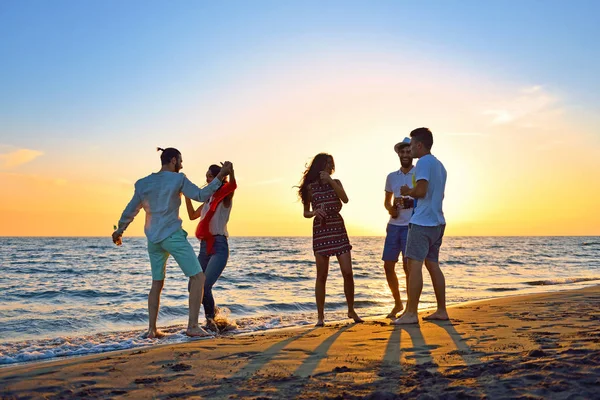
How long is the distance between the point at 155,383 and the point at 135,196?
2.75 m

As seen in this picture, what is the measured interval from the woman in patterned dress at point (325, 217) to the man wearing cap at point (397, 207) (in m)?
0.74

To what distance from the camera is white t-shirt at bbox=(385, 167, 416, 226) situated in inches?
260

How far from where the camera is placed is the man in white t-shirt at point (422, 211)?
220 inches

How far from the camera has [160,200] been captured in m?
5.62

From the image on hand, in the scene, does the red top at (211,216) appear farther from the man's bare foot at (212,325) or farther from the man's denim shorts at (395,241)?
the man's denim shorts at (395,241)

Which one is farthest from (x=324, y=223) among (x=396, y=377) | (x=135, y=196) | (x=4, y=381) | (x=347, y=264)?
(x=4, y=381)

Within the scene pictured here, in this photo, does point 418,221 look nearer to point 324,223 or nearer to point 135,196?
point 324,223

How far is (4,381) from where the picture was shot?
138 inches

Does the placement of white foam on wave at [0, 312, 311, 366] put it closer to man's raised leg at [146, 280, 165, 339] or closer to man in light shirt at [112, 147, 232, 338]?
man's raised leg at [146, 280, 165, 339]

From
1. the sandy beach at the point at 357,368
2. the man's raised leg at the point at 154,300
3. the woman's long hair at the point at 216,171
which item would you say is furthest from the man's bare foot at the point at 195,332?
the woman's long hair at the point at 216,171

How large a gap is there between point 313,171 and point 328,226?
0.67m

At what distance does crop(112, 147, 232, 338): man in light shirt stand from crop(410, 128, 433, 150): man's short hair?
2.02 metres

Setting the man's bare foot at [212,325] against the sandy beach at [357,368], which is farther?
the man's bare foot at [212,325]

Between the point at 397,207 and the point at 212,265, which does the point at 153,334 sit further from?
the point at 397,207
